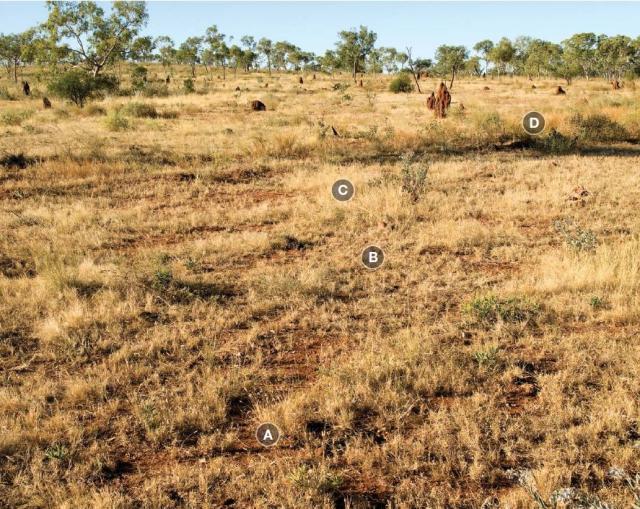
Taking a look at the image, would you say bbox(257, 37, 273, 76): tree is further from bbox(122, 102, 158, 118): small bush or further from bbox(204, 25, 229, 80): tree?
bbox(122, 102, 158, 118): small bush

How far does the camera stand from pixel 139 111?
2238cm

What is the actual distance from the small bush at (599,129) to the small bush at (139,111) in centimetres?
1693

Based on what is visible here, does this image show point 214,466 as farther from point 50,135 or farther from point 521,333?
point 50,135

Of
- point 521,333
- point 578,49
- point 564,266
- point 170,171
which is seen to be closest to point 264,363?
point 521,333

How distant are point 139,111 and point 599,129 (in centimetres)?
1802

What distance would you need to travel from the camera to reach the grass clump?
19.0 feet

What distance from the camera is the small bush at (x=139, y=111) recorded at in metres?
22.3

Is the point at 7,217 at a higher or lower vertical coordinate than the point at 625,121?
lower

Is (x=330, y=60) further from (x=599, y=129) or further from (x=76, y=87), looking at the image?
(x=599, y=129)

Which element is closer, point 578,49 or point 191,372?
point 191,372

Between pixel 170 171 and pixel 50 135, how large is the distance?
738 centimetres

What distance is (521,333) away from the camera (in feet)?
18.2

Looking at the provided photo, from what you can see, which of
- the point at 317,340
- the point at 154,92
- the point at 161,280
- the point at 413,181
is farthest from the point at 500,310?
the point at 154,92

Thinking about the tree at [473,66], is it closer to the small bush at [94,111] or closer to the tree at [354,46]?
the tree at [354,46]
